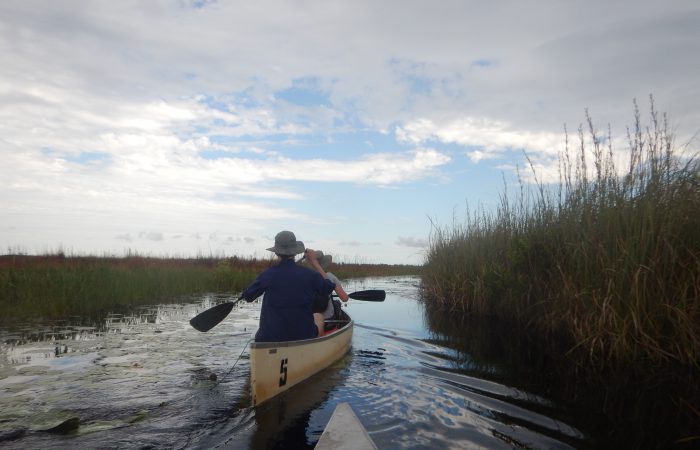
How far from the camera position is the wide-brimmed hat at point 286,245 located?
20.9 feet

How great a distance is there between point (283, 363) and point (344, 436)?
227 centimetres

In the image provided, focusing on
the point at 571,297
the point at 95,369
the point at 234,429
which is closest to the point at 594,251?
the point at 571,297

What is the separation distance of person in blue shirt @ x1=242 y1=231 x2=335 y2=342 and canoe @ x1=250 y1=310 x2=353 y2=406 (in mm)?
303

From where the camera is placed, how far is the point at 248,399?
5.70 metres

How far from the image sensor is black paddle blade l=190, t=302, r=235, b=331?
278 inches

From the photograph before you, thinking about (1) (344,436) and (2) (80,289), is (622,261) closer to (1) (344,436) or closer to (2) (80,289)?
(1) (344,436)

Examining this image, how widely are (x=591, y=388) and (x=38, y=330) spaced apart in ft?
31.8

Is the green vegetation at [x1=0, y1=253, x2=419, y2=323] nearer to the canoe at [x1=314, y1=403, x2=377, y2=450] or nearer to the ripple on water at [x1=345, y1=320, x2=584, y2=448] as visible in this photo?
the ripple on water at [x1=345, y1=320, x2=584, y2=448]

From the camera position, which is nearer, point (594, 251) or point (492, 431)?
point (492, 431)

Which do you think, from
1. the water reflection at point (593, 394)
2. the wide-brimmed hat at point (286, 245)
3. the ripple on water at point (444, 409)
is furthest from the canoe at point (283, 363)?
the water reflection at point (593, 394)

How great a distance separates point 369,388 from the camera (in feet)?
20.8

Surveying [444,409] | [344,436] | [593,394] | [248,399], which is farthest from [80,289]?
[593,394]

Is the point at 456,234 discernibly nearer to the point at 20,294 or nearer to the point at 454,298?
the point at 454,298

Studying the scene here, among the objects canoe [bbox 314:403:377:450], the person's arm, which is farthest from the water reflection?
the person's arm
